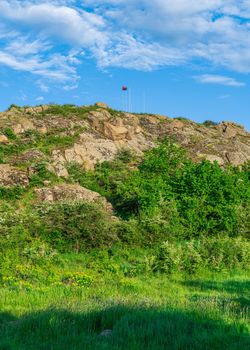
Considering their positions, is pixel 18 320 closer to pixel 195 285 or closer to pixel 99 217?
pixel 195 285

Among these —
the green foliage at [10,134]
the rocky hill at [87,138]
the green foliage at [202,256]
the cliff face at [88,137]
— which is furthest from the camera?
the green foliage at [10,134]

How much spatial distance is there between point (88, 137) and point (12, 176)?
8940 mm

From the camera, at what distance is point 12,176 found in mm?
29031

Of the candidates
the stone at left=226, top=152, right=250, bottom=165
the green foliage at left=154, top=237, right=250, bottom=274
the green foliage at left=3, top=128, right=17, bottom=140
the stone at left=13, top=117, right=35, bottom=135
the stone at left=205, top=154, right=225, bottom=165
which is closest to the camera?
the green foliage at left=154, top=237, right=250, bottom=274

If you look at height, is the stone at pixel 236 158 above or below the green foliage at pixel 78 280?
above

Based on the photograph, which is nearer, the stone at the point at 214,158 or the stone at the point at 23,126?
the stone at the point at 23,126

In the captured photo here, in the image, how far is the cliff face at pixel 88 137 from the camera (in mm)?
32188

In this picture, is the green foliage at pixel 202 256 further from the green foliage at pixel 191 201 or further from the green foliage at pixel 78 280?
the green foliage at pixel 78 280

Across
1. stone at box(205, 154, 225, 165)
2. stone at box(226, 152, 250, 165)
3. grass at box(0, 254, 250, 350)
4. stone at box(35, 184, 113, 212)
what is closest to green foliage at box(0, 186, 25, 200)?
stone at box(35, 184, 113, 212)

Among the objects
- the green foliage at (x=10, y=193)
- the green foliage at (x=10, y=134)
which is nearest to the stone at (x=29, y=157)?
the green foliage at (x=10, y=134)

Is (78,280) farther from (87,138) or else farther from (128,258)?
(87,138)

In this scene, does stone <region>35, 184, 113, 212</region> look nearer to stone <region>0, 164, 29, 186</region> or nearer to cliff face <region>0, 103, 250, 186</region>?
stone <region>0, 164, 29, 186</region>

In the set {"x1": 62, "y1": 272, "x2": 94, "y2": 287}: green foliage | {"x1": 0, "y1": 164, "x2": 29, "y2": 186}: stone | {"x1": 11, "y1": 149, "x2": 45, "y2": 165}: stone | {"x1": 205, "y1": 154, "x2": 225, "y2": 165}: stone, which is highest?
{"x1": 205, "y1": 154, "x2": 225, "y2": 165}: stone

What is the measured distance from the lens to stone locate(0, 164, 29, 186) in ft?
93.2
